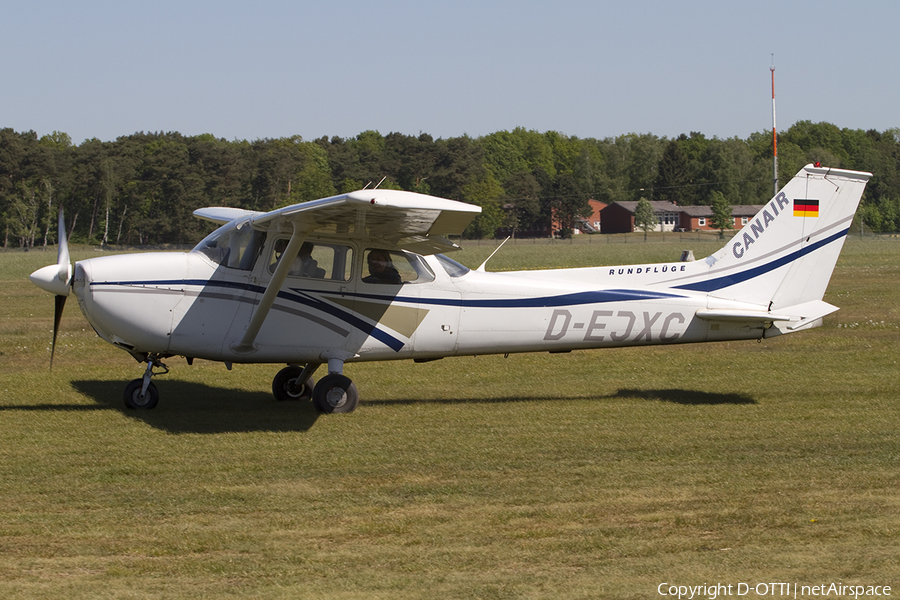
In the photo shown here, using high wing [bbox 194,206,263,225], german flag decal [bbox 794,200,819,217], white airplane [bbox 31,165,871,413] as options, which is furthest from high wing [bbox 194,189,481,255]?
german flag decal [bbox 794,200,819,217]

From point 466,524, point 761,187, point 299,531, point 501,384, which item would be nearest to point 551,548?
point 466,524

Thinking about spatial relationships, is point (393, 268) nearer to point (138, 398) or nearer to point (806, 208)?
point (138, 398)

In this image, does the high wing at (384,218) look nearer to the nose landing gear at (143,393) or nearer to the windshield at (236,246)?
the windshield at (236,246)

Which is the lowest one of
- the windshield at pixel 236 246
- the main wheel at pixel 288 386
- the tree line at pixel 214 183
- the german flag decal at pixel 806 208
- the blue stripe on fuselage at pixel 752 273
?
the main wheel at pixel 288 386

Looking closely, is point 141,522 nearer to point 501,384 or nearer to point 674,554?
point 674,554

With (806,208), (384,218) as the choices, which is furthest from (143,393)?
(806,208)

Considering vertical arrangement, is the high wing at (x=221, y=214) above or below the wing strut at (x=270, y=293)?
above

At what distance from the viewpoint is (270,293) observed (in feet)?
29.7

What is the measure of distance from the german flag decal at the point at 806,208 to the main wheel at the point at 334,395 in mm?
5616

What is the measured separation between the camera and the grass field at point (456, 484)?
4.87 m

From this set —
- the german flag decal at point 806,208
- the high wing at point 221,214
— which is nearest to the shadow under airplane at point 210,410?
the high wing at point 221,214

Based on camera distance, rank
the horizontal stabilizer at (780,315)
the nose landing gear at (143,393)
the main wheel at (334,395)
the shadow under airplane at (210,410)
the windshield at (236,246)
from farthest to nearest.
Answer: the horizontal stabilizer at (780,315) → the nose landing gear at (143,393) → the main wheel at (334,395) → the windshield at (236,246) → the shadow under airplane at (210,410)

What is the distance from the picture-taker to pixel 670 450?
7883 mm

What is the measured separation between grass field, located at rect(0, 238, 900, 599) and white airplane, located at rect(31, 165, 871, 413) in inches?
30.4
